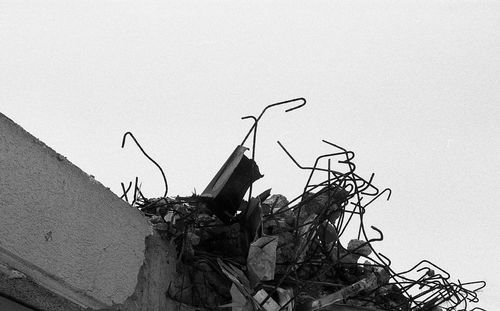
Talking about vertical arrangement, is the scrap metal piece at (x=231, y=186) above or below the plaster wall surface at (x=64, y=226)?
above

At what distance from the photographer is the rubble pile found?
2844mm

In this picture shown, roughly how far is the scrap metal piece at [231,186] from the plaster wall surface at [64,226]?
0.48 m

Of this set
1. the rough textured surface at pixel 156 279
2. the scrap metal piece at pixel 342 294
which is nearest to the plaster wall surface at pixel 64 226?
the rough textured surface at pixel 156 279

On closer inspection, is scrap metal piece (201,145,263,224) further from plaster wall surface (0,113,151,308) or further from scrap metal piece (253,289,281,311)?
plaster wall surface (0,113,151,308)

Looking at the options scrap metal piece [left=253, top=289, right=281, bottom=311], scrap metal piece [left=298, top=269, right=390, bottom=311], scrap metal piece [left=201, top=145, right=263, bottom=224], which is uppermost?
scrap metal piece [left=201, top=145, right=263, bottom=224]

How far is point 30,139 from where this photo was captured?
2160mm

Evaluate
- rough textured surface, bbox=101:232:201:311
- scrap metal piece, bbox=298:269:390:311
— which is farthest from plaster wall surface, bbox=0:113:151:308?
scrap metal piece, bbox=298:269:390:311

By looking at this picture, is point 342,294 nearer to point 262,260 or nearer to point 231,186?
point 262,260

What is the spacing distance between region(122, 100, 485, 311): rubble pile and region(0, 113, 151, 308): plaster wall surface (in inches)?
12.7

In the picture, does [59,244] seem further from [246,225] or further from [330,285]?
[330,285]

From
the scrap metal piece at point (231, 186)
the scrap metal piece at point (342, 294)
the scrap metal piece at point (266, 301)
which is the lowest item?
the scrap metal piece at point (266, 301)

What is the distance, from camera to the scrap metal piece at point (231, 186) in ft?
9.87

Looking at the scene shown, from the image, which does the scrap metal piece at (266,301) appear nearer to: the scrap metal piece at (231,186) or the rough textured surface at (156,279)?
the rough textured surface at (156,279)

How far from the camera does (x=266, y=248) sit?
2869mm
